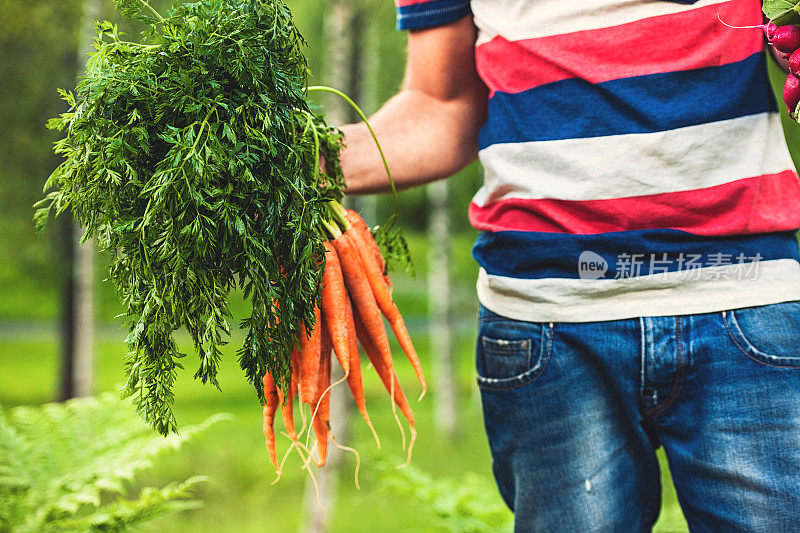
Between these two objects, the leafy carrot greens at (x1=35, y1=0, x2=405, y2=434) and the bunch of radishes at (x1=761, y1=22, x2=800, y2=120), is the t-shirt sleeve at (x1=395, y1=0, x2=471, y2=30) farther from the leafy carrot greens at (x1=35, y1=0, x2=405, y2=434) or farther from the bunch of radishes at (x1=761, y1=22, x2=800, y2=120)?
the bunch of radishes at (x1=761, y1=22, x2=800, y2=120)

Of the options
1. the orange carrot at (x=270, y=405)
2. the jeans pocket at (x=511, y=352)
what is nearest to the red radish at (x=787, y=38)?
the jeans pocket at (x=511, y=352)

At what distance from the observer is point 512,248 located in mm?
1327

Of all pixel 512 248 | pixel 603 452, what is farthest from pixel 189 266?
pixel 603 452

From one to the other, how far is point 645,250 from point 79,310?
664cm

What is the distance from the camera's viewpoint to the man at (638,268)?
115 cm

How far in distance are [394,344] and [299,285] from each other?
1779cm

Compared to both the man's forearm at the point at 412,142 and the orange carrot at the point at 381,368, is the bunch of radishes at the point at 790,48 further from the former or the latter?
the orange carrot at the point at 381,368

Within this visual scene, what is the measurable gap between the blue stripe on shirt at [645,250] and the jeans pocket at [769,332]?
90 millimetres

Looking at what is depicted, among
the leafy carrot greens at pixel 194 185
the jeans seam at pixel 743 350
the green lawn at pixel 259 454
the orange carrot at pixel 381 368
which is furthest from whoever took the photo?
the green lawn at pixel 259 454

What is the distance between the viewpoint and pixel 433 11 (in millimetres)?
1459

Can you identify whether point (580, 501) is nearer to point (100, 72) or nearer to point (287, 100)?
point (287, 100)

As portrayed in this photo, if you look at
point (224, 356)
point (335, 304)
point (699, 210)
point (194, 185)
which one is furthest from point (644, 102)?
point (224, 356)

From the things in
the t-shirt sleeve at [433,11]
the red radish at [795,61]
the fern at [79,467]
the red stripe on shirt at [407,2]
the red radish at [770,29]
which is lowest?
the fern at [79,467]

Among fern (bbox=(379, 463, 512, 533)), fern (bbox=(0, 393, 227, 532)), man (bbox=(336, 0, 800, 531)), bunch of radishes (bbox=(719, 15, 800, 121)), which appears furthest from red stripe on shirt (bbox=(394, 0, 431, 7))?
fern (bbox=(379, 463, 512, 533))
